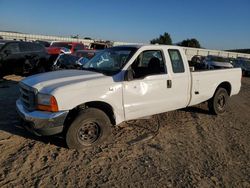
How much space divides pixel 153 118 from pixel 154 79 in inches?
69.1

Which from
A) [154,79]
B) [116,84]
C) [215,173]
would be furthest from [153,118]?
[215,173]

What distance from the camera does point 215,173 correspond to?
179 inches

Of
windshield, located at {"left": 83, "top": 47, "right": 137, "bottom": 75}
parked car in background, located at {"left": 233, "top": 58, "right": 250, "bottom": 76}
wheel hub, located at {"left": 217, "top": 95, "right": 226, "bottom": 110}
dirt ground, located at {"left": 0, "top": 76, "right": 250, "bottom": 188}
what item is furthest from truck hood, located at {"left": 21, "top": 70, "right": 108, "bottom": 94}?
parked car in background, located at {"left": 233, "top": 58, "right": 250, "bottom": 76}

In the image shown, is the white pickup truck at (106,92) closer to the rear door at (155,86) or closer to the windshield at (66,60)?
the rear door at (155,86)

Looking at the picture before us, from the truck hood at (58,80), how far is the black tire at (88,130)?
55cm

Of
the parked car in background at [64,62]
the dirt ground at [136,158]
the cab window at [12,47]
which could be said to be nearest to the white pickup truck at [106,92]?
the dirt ground at [136,158]

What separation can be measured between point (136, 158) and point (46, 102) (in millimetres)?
1747

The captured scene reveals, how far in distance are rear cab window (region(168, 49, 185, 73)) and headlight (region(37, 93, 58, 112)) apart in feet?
9.22

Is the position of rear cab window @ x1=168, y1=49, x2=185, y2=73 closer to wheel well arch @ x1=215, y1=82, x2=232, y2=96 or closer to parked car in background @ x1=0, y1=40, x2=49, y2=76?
wheel well arch @ x1=215, y1=82, x2=232, y2=96

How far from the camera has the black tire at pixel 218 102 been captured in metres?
7.93

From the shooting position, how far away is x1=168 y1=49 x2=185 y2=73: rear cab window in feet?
20.9

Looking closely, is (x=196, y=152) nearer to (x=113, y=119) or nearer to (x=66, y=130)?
(x=113, y=119)

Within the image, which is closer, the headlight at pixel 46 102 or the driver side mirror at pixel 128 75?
the headlight at pixel 46 102

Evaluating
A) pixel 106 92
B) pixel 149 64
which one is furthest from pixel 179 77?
pixel 106 92
